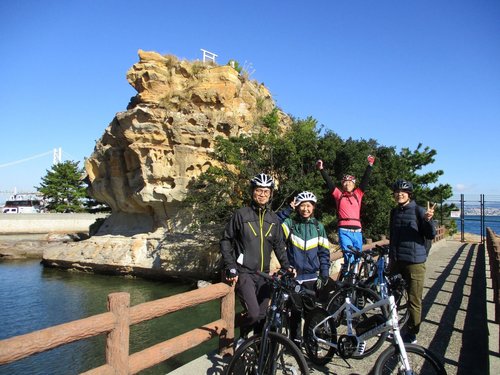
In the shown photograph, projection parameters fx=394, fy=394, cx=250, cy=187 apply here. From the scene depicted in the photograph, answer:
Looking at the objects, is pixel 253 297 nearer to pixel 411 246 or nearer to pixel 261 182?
pixel 261 182

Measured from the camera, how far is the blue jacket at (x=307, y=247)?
495 centimetres

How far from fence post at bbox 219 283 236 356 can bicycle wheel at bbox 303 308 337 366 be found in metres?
1.02

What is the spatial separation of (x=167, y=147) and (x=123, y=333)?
2022 centimetres

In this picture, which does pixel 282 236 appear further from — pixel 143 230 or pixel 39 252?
pixel 39 252

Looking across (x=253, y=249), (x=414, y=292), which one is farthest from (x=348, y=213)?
(x=253, y=249)

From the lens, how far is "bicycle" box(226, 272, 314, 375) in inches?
143

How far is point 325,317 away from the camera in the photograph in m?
4.68

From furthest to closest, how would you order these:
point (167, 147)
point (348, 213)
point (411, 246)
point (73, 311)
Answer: point (167, 147) → point (73, 311) → point (348, 213) → point (411, 246)

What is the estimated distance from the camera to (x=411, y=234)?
5199mm

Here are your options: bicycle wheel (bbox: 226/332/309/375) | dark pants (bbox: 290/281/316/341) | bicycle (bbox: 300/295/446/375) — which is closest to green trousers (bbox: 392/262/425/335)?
bicycle (bbox: 300/295/446/375)

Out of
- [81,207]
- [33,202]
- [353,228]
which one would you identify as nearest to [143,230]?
[353,228]

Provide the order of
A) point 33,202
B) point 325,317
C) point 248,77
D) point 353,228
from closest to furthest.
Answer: point 325,317
point 353,228
point 248,77
point 33,202

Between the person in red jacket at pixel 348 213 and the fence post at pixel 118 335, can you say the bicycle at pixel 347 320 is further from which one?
the fence post at pixel 118 335

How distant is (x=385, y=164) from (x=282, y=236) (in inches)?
866
